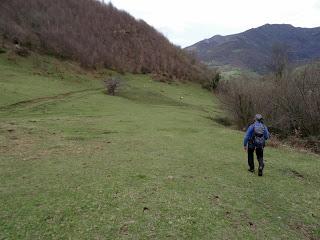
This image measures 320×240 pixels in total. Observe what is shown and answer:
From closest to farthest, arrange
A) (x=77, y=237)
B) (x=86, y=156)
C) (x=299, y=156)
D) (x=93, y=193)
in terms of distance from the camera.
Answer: (x=77, y=237) → (x=93, y=193) → (x=86, y=156) → (x=299, y=156)

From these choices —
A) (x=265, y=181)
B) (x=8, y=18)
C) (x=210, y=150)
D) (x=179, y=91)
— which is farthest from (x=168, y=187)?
(x=8, y=18)

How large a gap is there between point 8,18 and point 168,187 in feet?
270

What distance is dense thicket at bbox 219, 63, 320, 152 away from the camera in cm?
3206

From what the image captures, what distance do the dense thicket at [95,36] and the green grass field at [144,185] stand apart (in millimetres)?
53057

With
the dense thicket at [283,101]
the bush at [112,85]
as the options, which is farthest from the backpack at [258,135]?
the bush at [112,85]

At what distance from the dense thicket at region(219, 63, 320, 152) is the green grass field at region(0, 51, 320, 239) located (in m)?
6.37

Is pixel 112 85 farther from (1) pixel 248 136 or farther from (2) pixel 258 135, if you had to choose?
(2) pixel 258 135

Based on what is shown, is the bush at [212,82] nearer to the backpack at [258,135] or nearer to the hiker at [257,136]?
the hiker at [257,136]

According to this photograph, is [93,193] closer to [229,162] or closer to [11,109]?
[229,162]

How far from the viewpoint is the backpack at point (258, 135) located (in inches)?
664

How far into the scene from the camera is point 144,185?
14625 millimetres

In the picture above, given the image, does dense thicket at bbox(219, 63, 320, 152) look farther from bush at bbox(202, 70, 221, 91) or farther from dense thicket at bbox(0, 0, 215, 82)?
bush at bbox(202, 70, 221, 91)

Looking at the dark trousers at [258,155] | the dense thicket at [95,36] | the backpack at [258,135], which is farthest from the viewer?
the dense thicket at [95,36]

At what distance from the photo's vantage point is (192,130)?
3300cm
